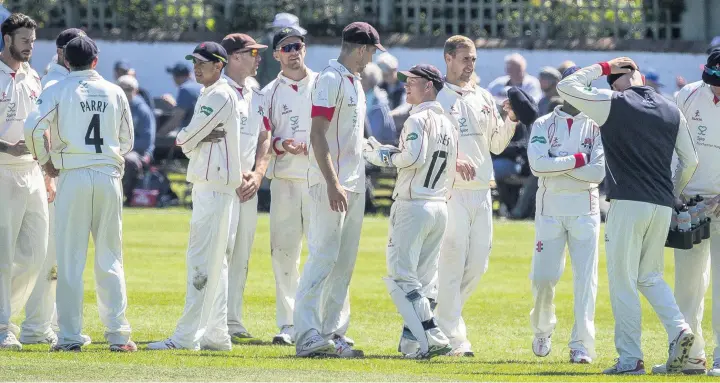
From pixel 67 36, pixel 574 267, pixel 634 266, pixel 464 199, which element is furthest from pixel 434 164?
pixel 67 36

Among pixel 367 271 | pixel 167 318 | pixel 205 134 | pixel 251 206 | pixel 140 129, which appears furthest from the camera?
pixel 140 129

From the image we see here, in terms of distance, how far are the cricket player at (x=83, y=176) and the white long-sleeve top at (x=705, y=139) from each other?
174 inches

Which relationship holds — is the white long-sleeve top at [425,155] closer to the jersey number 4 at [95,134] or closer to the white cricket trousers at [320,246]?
the white cricket trousers at [320,246]

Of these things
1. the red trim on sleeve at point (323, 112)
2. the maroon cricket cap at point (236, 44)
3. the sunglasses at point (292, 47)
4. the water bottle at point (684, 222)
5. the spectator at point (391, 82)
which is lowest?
the spectator at point (391, 82)

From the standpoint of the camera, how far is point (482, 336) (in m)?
13.8

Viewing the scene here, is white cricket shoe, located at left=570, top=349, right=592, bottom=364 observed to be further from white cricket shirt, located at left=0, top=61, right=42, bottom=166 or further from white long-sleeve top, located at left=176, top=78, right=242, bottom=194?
white cricket shirt, located at left=0, top=61, right=42, bottom=166

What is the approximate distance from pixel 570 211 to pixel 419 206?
1301 millimetres

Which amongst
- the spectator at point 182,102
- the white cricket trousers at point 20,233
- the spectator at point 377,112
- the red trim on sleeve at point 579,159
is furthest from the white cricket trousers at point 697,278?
the spectator at point 182,102

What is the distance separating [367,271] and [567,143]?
6397 mm

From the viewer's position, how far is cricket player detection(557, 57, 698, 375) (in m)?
11.0

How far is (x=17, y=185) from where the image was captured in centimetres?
1220

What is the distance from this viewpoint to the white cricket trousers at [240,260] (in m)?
13.0

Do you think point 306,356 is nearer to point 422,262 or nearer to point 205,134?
point 422,262

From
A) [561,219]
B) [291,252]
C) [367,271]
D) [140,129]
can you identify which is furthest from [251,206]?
[140,129]
